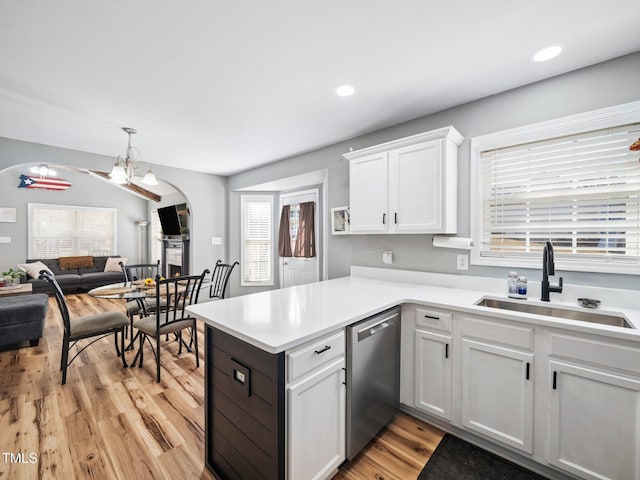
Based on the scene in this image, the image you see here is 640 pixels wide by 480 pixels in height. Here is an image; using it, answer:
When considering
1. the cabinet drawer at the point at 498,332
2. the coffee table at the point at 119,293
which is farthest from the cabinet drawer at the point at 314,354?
the coffee table at the point at 119,293

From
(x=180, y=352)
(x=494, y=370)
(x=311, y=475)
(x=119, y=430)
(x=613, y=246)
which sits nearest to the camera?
(x=311, y=475)

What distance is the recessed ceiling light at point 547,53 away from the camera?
1.64 metres

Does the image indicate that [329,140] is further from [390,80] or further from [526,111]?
[526,111]

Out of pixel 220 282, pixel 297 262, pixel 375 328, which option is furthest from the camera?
pixel 297 262

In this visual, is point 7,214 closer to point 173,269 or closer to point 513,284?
point 173,269

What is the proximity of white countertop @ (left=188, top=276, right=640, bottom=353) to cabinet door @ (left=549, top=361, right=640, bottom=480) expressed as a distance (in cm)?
24

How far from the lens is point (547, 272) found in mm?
1798

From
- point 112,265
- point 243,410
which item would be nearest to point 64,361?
point 243,410

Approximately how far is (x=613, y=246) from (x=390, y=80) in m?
1.83

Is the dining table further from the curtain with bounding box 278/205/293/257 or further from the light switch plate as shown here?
the light switch plate

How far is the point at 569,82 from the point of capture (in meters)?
1.88

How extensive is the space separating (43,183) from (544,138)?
9.11 metres

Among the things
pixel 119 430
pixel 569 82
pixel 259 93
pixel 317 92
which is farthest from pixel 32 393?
pixel 569 82

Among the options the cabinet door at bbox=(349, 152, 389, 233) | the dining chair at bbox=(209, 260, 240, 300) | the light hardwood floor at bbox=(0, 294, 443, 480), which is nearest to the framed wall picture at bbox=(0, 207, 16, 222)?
the light hardwood floor at bbox=(0, 294, 443, 480)
